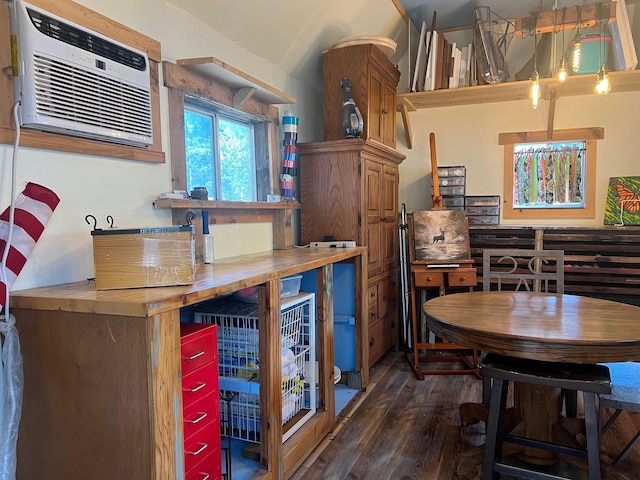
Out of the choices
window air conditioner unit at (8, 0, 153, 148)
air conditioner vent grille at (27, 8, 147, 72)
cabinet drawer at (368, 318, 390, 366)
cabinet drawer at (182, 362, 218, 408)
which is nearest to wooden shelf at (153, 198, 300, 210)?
window air conditioner unit at (8, 0, 153, 148)

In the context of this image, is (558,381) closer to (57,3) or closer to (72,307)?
(72,307)

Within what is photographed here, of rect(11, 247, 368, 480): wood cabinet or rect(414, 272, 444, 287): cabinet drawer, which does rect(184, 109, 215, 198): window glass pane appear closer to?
rect(11, 247, 368, 480): wood cabinet

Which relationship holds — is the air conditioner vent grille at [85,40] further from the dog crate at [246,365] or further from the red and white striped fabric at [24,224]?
the dog crate at [246,365]

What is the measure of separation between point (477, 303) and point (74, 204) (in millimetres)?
1805

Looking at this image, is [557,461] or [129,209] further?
[557,461]

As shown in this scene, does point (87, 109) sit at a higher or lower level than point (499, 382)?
higher

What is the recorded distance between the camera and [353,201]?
10.0ft

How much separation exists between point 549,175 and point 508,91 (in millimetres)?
819

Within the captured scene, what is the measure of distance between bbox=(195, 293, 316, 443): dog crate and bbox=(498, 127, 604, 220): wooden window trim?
249 cm

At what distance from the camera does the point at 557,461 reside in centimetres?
205

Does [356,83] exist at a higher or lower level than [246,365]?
higher

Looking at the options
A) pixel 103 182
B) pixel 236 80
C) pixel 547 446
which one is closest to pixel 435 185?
pixel 236 80

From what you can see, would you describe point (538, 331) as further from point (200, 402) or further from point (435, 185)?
point (435, 185)

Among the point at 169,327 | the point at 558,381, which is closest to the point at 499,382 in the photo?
the point at 558,381
